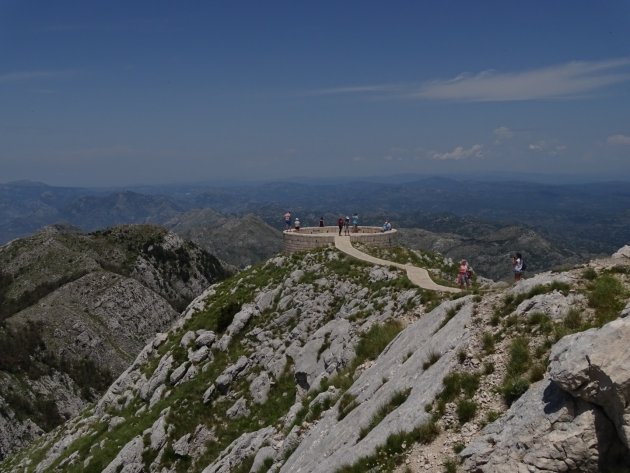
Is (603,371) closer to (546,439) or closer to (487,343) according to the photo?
(546,439)

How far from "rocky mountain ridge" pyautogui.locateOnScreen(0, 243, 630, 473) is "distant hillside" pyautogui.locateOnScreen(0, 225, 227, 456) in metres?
83.4

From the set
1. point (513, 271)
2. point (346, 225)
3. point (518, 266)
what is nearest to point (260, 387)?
point (518, 266)

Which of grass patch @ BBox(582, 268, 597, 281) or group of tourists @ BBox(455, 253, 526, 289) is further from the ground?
grass patch @ BBox(582, 268, 597, 281)

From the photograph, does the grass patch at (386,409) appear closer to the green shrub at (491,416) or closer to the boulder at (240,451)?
the green shrub at (491,416)

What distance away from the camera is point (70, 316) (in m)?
145

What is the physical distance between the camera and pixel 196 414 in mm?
31016

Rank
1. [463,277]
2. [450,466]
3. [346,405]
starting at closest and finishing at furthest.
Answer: [450,466], [346,405], [463,277]

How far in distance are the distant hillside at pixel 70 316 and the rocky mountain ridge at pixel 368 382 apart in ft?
274

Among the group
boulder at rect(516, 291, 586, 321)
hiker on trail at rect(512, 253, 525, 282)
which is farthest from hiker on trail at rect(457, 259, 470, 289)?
boulder at rect(516, 291, 586, 321)

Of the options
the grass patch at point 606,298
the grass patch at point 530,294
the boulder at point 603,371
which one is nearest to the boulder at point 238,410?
the grass patch at point 530,294

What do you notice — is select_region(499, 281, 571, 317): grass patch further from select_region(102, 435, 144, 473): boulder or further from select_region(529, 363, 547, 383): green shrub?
select_region(102, 435, 144, 473): boulder

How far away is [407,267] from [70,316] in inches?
5196

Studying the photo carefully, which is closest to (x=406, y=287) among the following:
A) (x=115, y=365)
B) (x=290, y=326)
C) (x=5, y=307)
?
(x=290, y=326)

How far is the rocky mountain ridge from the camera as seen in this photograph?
35.6 feet
